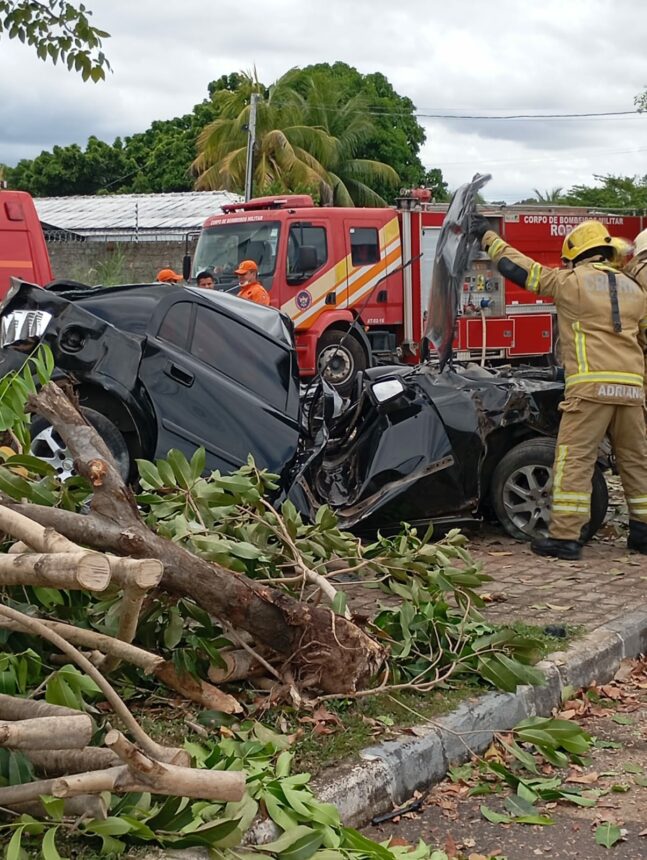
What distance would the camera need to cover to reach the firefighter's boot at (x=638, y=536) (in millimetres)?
7480

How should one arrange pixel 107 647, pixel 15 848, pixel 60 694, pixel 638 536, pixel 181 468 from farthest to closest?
1. pixel 638 536
2. pixel 181 468
3. pixel 107 647
4. pixel 60 694
5. pixel 15 848

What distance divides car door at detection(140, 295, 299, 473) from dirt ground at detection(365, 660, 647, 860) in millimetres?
2868

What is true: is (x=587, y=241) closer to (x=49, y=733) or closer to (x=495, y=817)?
(x=495, y=817)

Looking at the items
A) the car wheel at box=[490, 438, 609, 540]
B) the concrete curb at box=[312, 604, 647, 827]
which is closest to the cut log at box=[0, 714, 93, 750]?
the concrete curb at box=[312, 604, 647, 827]

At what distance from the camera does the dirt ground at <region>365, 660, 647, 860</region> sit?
11.9ft

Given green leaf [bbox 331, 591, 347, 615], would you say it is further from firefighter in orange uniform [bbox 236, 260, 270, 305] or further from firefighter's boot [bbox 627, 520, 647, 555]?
firefighter in orange uniform [bbox 236, 260, 270, 305]

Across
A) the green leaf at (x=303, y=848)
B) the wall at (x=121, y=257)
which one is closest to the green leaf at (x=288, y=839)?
the green leaf at (x=303, y=848)

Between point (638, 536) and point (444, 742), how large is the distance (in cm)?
367

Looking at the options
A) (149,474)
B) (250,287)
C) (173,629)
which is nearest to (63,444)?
(149,474)

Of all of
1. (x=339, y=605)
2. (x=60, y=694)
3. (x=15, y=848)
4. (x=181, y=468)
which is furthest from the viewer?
(x=181, y=468)

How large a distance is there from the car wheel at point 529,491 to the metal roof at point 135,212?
24064 mm

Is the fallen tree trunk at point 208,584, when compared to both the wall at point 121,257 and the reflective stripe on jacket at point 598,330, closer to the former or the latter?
the reflective stripe on jacket at point 598,330

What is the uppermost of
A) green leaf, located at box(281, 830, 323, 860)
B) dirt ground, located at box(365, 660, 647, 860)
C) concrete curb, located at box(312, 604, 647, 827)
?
green leaf, located at box(281, 830, 323, 860)

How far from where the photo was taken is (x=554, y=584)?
6.57m
